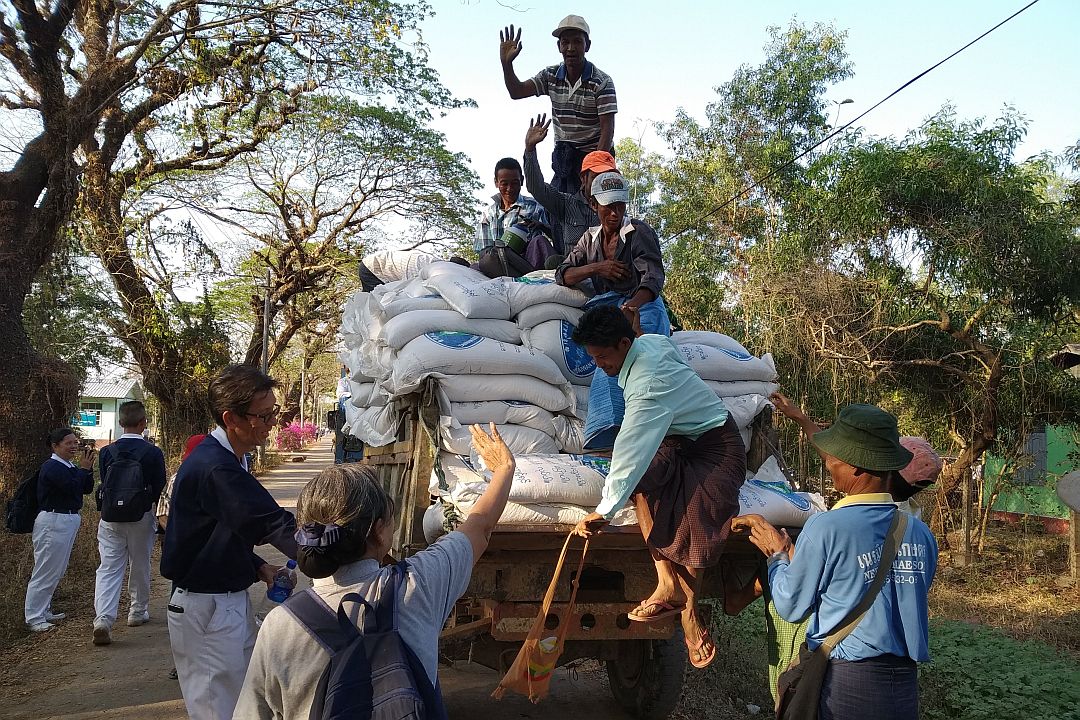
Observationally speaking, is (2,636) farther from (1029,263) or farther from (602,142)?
(1029,263)

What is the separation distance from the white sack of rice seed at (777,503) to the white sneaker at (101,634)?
478 centimetres

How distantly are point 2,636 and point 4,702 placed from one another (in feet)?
4.44

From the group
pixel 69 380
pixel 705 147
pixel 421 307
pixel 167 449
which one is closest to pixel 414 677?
pixel 421 307

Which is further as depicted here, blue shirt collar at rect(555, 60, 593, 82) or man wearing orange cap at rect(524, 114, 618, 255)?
blue shirt collar at rect(555, 60, 593, 82)

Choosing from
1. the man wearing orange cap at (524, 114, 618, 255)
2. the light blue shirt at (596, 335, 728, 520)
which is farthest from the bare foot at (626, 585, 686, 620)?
the man wearing orange cap at (524, 114, 618, 255)

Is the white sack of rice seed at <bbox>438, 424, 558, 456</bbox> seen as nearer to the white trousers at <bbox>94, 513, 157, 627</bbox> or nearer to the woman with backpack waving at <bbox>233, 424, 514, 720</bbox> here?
the woman with backpack waving at <bbox>233, 424, 514, 720</bbox>

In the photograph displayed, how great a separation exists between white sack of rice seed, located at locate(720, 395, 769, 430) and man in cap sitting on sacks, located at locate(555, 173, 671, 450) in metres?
0.49

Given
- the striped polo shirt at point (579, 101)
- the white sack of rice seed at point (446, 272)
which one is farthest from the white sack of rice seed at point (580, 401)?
the striped polo shirt at point (579, 101)

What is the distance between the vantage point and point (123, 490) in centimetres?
586

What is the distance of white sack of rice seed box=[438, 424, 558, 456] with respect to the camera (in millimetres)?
3609

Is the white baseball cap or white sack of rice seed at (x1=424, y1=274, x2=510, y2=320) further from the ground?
the white baseball cap

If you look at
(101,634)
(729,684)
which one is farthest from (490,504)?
(101,634)

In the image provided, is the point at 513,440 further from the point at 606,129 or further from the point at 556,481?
the point at 606,129

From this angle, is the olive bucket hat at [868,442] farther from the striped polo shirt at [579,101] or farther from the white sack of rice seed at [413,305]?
the striped polo shirt at [579,101]
